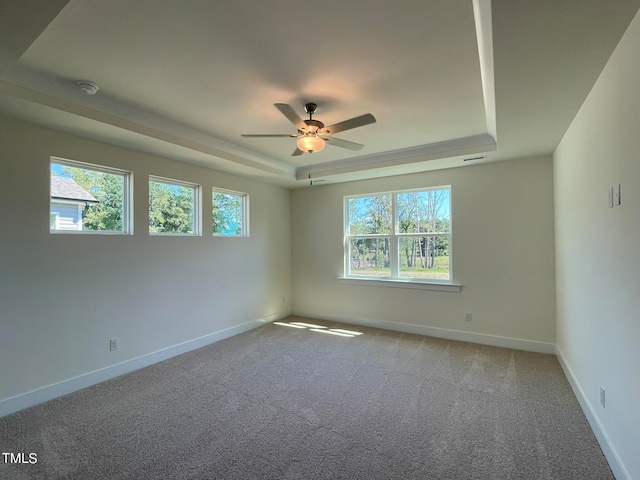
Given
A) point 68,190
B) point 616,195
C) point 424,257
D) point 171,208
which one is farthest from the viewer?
point 424,257

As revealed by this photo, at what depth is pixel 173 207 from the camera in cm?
391

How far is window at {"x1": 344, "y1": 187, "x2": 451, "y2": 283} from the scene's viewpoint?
453cm

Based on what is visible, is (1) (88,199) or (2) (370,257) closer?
(1) (88,199)

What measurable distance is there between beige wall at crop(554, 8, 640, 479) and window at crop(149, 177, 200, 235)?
4199 mm

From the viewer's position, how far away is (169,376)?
3193 mm

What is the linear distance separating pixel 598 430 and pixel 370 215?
12.2 feet

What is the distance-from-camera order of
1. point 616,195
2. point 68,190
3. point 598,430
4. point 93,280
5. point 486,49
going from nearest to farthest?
point 616,195, point 486,49, point 598,430, point 68,190, point 93,280

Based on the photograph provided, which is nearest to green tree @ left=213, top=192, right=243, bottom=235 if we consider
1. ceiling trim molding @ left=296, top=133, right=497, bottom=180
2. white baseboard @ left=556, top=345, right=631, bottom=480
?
A: ceiling trim molding @ left=296, top=133, right=497, bottom=180

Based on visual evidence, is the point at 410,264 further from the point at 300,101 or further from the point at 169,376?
the point at 169,376

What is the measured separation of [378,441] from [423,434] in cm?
35

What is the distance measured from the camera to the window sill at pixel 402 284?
4.34 meters

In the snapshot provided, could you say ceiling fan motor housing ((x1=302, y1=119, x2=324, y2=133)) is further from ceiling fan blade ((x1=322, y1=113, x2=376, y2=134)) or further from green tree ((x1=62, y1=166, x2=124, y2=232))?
green tree ((x1=62, y1=166, x2=124, y2=232))

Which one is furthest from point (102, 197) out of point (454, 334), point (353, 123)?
point (454, 334)

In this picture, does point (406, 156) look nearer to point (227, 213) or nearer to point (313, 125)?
point (313, 125)
